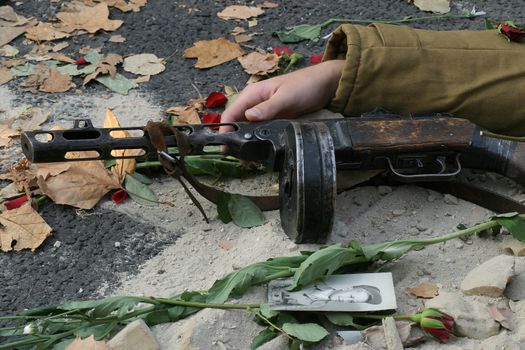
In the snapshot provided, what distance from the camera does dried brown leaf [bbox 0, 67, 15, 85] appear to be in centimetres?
318

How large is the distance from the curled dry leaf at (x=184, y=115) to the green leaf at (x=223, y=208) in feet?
1.81

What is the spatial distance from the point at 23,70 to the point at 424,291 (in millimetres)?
1961

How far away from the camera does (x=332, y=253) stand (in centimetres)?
201

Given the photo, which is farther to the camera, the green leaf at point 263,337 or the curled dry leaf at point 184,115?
the curled dry leaf at point 184,115

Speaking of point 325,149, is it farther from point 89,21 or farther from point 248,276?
point 89,21

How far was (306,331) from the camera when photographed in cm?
187

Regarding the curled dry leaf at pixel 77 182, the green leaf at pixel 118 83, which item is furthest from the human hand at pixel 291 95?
the green leaf at pixel 118 83

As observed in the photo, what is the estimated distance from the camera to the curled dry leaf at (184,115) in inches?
116

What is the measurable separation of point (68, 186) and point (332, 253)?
0.96m

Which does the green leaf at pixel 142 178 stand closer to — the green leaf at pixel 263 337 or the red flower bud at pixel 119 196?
the red flower bud at pixel 119 196

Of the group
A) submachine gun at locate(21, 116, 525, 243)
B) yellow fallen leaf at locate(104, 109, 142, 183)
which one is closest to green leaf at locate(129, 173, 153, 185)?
yellow fallen leaf at locate(104, 109, 142, 183)

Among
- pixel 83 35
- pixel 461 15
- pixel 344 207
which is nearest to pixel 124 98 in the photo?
pixel 83 35

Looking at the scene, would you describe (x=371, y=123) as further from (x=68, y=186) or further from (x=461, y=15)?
(x=461, y=15)

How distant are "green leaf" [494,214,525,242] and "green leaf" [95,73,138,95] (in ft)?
5.14
